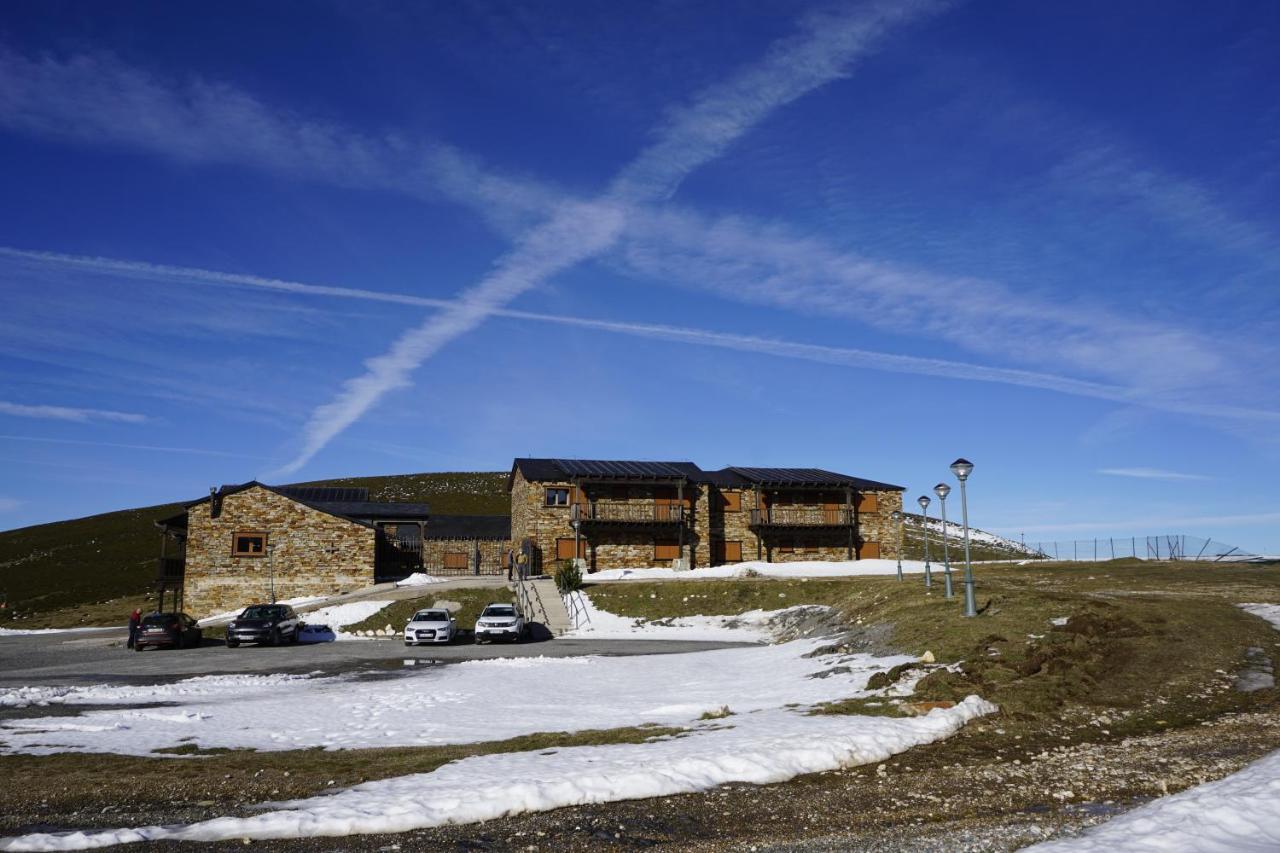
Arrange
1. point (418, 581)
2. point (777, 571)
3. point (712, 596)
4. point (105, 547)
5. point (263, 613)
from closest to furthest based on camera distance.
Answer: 1. point (263, 613)
2. point (712, 596)
3. point (777, 571)
4. point (418, 581)
5. point (105, 547)

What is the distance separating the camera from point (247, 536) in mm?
47781

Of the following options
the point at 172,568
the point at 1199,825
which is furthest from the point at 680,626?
the point at 172,568

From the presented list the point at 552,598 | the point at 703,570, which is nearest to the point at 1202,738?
the point at 552,598

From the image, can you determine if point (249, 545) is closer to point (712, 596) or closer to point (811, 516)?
point (712, 596)

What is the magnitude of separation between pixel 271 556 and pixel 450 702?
35.1 metres

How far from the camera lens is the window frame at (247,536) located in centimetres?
4750

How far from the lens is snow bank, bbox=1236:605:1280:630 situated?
18.9 m

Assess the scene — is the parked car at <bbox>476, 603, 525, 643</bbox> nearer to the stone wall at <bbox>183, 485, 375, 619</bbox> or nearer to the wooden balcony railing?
the stone wall at <bbox>183, 485, 375, 619</bbox>

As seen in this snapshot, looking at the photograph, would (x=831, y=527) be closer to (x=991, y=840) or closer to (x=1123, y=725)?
(x=1123, y=725)

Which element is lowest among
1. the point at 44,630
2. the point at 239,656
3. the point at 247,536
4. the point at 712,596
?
the point at 44,630

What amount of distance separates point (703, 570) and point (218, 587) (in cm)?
2682

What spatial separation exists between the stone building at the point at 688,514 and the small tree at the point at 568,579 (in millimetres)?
9196

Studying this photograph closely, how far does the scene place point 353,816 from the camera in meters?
8.03

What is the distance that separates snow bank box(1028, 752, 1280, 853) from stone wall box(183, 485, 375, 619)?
1802 inches
